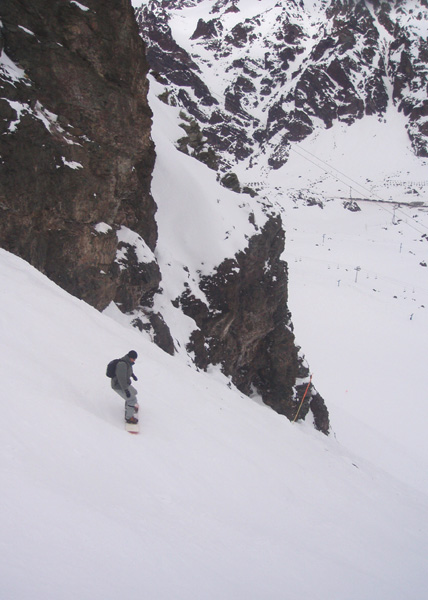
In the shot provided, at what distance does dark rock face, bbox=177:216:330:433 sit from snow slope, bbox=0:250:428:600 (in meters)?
7.14

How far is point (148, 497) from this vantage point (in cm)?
434

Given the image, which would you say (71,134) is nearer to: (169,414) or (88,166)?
(88,166)

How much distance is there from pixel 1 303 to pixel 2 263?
170cm

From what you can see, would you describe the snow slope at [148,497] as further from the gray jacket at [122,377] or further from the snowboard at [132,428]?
the gray jacket at [122,377]

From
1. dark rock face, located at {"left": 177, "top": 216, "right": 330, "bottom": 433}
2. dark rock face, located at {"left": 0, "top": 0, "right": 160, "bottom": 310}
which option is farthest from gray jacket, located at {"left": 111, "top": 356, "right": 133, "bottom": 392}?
dark rock face, located at {"left": 177, "top": 216, "right": 330, "bottom": 433}

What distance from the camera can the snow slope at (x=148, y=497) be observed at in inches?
120

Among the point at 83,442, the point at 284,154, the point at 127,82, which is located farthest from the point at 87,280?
the point at 284,154

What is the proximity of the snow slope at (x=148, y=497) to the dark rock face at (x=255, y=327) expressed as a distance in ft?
23.4

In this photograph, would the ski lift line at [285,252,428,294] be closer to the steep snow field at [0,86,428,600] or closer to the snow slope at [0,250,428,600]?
the steep snow field at [0,86,428,600]

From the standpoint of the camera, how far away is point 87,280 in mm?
11336

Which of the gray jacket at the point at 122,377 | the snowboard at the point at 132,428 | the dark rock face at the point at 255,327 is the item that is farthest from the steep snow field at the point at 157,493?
the dark rock face at the point at 255,327

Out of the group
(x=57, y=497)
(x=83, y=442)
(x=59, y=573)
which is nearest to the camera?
(x=59, y=573)

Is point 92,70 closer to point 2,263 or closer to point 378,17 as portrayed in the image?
point 2,263

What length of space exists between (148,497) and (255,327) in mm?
14859
